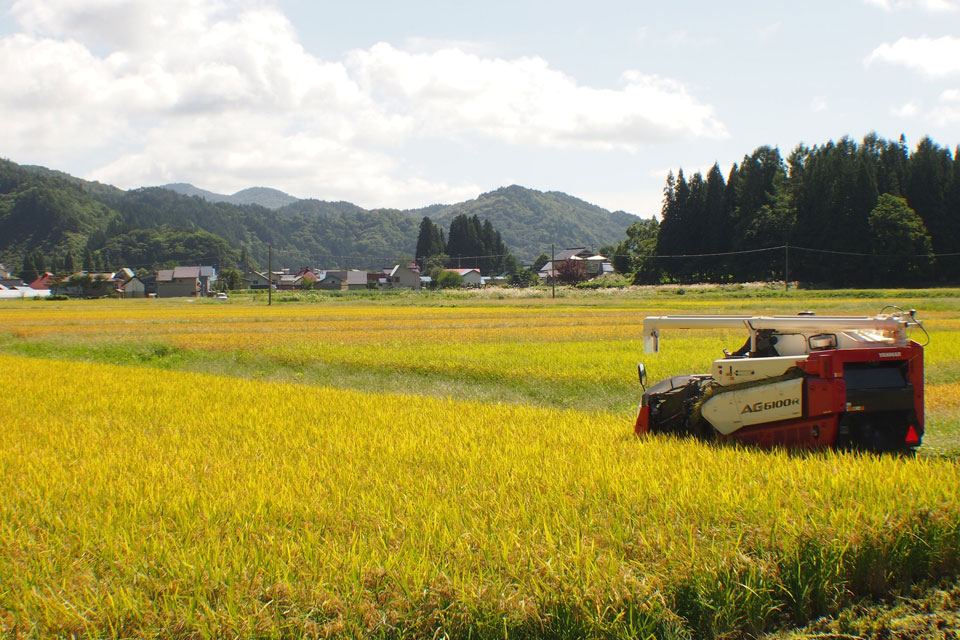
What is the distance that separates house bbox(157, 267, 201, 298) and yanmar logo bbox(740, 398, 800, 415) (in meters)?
100

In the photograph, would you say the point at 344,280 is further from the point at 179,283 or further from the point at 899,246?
the point at 899,246

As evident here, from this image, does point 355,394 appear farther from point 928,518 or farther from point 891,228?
point 891,228

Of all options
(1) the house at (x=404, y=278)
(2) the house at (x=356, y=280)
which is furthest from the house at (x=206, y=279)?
(1) the house at (x=404, y=278)

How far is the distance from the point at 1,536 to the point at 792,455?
18.4 feet

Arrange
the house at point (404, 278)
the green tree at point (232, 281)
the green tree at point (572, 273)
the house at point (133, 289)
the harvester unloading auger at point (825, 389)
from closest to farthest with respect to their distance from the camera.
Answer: the harvester unloading auger at point (825, 389), the green tree at point (572, 273), the house at point (133, 289), the green tree at point (232, 281), the house at point (404, 278)

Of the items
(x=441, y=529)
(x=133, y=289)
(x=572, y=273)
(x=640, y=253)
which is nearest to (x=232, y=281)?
(x=133, y=289)

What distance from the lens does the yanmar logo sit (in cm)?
568

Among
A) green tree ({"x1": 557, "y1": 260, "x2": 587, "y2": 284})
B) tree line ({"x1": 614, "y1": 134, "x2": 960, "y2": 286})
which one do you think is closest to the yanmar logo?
tree line ({"x1": 614, "y1": 134, "x2": 960, "y2": 286})

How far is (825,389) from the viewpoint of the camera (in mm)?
5535

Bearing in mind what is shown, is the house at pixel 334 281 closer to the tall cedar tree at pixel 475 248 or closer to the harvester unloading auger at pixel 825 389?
the tall cedar tree at pixel 475 248

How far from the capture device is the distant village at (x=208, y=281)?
9106 cm

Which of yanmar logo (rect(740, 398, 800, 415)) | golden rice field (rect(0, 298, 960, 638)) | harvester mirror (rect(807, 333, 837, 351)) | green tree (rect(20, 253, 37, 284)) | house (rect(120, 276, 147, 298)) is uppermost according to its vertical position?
green tree (rect(20, 253, 37, 284))

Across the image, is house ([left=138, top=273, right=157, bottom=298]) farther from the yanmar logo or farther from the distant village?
the yanmar logo

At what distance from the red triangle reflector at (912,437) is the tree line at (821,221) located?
57.1 meters
